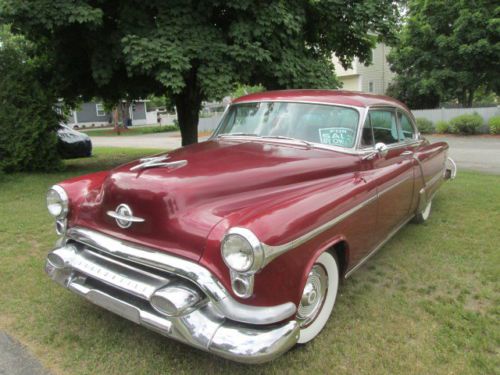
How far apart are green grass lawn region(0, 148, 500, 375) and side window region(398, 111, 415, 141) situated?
3.83ft

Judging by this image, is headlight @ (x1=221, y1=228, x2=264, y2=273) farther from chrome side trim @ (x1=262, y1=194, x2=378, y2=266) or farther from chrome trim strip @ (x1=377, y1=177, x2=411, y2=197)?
chrome trim strip @ (x1=377, y1=177, x2=411, y2=197)

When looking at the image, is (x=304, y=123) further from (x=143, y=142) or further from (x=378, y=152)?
(x=143, y=142)

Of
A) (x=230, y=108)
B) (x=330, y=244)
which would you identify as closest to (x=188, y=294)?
(x=330, y=244)

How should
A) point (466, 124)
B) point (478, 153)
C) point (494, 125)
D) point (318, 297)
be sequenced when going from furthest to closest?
point (466, 124)
point (494, 125)
point (478, 153)
point (318, 297)

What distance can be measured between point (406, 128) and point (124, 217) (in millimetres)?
3587

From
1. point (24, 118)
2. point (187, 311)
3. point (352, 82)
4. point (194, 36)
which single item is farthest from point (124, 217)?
point (352, 82)

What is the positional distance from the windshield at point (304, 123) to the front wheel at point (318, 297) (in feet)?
3.76

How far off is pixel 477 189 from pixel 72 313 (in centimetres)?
662

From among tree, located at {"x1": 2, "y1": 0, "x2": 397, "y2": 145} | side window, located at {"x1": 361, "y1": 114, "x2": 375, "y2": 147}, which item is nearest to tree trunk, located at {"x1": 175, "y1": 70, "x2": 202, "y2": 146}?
tree, located at {"x1": 2, "y1": 0, "x2": 397, "y2": 145}

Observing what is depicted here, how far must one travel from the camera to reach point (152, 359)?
267cm

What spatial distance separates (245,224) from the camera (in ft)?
7.54

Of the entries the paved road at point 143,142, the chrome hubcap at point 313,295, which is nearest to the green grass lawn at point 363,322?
the chrome hubcap at point 313,295

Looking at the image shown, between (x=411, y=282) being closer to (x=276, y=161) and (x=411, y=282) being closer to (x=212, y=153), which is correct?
(x=276, y=161)

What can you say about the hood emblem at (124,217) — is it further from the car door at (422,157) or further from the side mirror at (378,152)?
the car door at (422,157)
